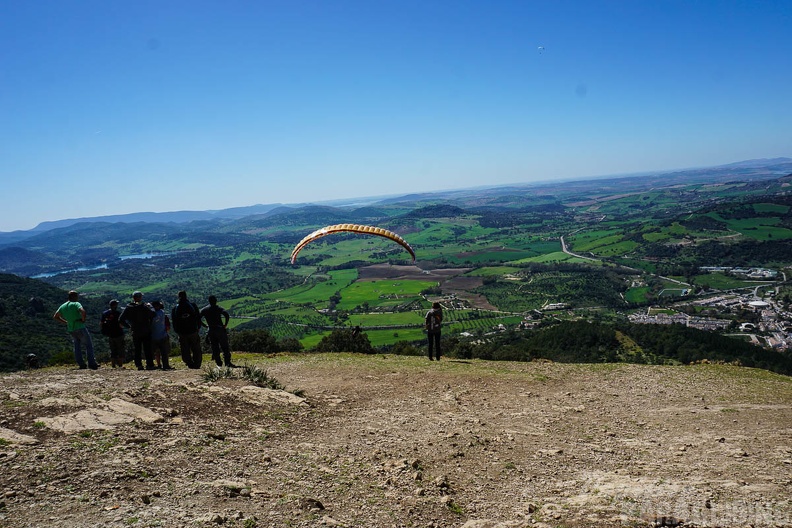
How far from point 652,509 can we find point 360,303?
9481 cm

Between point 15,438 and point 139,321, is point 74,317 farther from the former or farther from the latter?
point 15,438

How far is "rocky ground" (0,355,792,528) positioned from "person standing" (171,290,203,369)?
1916 mm

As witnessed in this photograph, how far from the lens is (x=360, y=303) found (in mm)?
100312

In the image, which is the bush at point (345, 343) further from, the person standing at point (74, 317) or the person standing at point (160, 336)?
the person standing at point (74, 317)

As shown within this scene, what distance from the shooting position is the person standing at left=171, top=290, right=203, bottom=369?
13891 mm

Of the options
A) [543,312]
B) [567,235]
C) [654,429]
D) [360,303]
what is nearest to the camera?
[654,429]

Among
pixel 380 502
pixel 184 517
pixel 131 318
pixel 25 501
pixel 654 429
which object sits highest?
pixel 131 318

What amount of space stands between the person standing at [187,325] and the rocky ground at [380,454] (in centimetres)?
192

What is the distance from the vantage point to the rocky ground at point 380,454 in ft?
20.1

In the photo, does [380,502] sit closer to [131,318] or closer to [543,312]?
[131,318]

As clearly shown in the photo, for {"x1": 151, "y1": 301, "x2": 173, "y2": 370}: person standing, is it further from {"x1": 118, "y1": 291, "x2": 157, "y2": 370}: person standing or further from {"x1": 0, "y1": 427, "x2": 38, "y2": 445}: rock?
{"x1": 0, "y1": 427, "x2": 38, "y2": 445}: rock

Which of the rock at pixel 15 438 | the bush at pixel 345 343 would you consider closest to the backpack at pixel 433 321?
the bush at pixel 345 343

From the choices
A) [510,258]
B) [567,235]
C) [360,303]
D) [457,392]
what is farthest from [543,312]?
[567,235]

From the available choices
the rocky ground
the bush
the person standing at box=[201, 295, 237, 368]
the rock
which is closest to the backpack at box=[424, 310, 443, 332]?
the rocky ground
